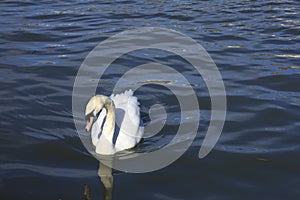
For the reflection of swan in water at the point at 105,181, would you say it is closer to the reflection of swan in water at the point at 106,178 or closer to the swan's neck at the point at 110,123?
the reflection of swan in water at the point at 106,178

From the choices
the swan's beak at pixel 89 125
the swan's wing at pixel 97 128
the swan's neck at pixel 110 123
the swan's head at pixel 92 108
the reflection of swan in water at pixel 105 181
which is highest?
the swan's head at pixel 92 108

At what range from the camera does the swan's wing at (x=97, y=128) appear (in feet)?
24.7

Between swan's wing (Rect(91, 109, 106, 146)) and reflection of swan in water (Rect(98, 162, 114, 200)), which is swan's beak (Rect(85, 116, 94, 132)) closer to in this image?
reflection of swan in water (Rect(98, 162, 114, 200))

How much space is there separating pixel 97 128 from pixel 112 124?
400mm

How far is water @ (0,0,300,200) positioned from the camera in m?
6.38

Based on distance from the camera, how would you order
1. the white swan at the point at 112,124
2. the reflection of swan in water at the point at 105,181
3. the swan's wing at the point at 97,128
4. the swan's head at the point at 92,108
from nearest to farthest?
the reflection of swan in water at the point at 105,181 < the swan's head at the point at 92,108 < the white swan at the point at 112,124 < the swan's wing at the point at 97,128

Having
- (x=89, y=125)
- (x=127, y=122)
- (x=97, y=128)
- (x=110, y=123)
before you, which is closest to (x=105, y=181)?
(x=89, y=125)

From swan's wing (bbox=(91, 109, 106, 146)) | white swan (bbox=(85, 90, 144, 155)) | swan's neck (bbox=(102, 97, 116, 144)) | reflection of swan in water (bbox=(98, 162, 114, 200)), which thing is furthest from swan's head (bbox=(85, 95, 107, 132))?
swan's wing (bbox=(91, 109, 106, 146))

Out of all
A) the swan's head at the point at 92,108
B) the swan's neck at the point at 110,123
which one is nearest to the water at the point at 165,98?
the swan's neck at the point at 110,123

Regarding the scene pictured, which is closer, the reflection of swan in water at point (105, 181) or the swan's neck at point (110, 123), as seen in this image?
the reflection of swan in water at point (105, 181)

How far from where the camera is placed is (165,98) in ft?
30.2

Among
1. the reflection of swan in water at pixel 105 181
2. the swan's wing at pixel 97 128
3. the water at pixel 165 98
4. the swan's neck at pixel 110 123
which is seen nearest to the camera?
the reflection of swan in water at pixel 105 181

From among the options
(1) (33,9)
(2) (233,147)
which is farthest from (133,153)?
(1) (33,9)

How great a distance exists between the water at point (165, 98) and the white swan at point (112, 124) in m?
0.29
